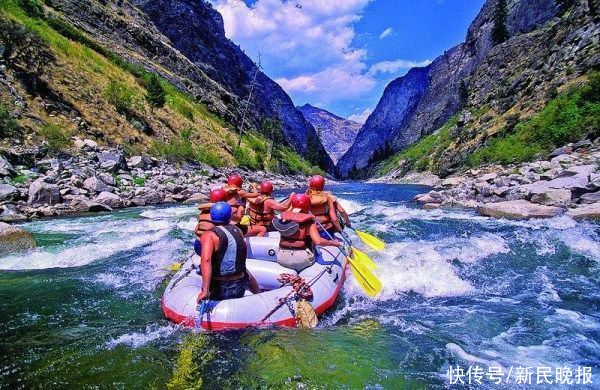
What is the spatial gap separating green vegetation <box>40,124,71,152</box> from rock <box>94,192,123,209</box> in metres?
4.79

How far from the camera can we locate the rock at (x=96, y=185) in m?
18.5

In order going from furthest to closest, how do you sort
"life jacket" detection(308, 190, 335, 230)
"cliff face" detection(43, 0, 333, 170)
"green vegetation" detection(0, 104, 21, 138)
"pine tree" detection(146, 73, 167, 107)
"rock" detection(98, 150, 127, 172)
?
"cliff face" detection(43, 0, 333, 170), "pine tree" detection(146, 73, 167, 107), "rock" detection(98, 150, 127, 172), "green vegetation" detection(0, 104, 21, 138), "life jacket" detection(308, 190, 335, 230)

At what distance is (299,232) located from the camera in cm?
714

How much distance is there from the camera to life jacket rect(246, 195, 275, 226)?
1009 centimetres

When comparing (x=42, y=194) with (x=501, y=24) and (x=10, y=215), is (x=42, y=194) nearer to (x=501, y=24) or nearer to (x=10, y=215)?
(x=10, y=215)

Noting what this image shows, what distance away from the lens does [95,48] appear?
39.2m

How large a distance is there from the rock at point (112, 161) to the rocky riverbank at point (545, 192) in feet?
54.5

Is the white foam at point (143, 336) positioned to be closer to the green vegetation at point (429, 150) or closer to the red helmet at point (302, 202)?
the red helmet at point (302, 202)

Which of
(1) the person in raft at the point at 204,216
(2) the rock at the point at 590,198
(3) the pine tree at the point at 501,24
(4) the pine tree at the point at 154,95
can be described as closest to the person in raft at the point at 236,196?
(1) the person in raft at the point at 204,216

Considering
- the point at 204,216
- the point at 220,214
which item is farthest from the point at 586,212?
the point at 220,214

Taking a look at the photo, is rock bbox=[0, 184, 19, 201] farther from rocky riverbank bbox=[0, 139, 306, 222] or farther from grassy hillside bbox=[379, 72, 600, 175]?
grassy hillside bbox=[379, 72, 600, 175]

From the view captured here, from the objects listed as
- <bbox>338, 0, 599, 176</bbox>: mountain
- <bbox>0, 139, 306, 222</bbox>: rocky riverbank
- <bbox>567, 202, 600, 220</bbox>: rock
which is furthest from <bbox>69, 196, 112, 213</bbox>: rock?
<bbox>338, 0, 599, 176</bbox>: mountain

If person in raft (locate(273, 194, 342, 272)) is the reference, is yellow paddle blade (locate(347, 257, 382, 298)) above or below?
below

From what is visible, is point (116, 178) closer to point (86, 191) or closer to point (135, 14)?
point (86, 191)
